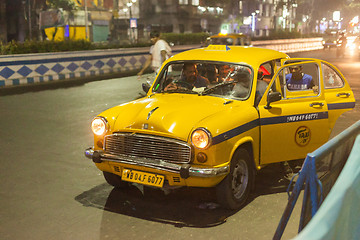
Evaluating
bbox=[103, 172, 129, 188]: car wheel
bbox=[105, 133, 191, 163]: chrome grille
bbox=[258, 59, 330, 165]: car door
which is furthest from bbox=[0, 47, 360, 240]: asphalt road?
bbox=[105, 133, 191, 163]: chrome grille

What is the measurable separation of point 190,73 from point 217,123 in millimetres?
1677

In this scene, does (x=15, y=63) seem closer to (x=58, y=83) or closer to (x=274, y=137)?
(x=58, y=83)

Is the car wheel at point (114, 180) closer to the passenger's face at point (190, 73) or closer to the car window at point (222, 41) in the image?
the passenger's face at point (190, 73)

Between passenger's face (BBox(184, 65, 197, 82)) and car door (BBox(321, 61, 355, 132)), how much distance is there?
1.79 meters

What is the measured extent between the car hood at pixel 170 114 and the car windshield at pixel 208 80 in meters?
0.20

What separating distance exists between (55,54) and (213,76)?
43.8 ft

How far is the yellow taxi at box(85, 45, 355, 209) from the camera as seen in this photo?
16.3 ft

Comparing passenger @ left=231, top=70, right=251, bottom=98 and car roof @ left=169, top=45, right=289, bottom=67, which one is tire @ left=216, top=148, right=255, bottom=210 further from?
car roof @ left=169, top=45, right=289, bottom=67

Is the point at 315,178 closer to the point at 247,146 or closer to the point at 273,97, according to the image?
the point at 247,146

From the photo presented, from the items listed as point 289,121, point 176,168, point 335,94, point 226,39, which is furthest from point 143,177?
point 226,39

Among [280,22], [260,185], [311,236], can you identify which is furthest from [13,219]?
[280,22]

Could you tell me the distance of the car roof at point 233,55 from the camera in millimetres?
6178

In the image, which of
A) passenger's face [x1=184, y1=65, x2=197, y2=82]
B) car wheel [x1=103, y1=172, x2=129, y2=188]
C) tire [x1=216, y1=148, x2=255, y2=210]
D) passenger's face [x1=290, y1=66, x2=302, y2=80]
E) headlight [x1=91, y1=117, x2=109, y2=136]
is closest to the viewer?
tire [x1=216, y1=148, x2=255, y2=210]

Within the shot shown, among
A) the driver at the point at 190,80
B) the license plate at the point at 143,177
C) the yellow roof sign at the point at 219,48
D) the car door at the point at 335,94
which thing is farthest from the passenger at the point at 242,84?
the license plate at the point at 143,177
